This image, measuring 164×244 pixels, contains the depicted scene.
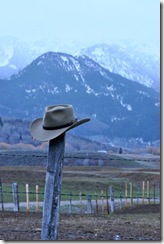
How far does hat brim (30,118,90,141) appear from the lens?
6578 millimetres

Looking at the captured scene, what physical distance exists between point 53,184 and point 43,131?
0.48 meters

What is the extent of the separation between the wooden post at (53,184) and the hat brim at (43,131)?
2.1 inches

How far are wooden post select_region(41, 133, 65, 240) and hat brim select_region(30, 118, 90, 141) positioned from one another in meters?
0.05

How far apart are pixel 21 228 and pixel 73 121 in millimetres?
3473

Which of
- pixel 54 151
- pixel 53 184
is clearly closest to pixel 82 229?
pixel 53 184

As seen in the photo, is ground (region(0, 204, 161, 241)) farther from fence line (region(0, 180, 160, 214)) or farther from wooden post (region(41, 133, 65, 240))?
fence line (region(0, 180, 160, 214))

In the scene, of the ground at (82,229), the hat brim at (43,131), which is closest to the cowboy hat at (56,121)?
the hat brim at (43,131)

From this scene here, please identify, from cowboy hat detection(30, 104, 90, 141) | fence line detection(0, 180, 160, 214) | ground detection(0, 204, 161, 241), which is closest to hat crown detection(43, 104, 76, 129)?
cowboy hat detection(30, 104, 90, 141)

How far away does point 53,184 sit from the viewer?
261 inches

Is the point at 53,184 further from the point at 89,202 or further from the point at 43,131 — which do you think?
the point at 89,202

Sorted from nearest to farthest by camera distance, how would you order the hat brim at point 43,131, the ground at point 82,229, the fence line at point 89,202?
the hat brim at point 43,131, the ground at point 82,229, the fence line at point 89,202

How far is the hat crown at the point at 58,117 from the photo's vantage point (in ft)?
21.8

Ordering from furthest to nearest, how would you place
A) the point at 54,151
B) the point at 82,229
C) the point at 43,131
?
the point at 82,229
the point at 43,131
the point at 54,151

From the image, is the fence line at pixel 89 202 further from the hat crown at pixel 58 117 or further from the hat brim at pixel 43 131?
the hat crown at pixel 58 117
